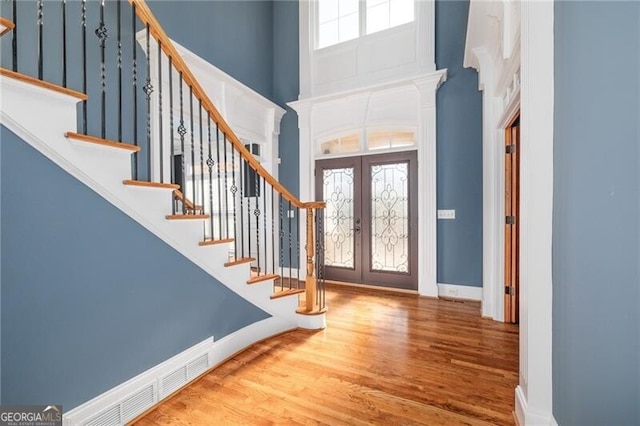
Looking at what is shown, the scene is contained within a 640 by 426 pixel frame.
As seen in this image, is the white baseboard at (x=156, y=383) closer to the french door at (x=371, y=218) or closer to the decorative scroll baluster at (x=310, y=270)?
the decorative scroll baluster at (x=310, y=270)

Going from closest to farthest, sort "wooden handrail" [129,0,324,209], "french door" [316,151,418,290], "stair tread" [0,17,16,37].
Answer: "stair tread" [0,17,16,37], "wooden handrail" [129,0,324,209], "french door" [316,151,418,290]

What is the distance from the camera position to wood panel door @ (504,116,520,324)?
3.04 m

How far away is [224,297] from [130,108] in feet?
7.46

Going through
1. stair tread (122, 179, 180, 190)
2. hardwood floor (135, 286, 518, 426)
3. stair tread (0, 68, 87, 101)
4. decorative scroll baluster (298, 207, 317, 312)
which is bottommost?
hardwood floor (135, 286, 518, 426)

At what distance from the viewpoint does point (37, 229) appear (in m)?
1.35

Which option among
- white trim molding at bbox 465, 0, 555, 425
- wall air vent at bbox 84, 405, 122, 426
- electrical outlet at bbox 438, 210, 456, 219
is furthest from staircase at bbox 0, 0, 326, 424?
electrical outlet at bbox 438, 210, 456, 219

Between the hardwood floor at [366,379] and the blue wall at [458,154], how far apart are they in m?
1.10

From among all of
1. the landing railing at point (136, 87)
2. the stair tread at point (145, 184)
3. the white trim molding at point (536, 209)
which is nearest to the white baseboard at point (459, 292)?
the landing railing at point (136, 87)

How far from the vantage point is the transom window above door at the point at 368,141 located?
14.5ft

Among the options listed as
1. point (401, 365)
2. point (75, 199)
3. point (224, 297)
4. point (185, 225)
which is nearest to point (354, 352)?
point (401, 365)

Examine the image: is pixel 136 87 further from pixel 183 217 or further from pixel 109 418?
pixel 109 418

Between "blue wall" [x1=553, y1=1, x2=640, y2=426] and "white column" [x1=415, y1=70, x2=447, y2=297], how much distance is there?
2698mm

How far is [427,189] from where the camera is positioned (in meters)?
4.13

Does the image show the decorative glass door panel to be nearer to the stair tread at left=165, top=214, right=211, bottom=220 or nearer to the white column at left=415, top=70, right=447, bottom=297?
the white column at left=415, top=70, right=447, bottom=297
